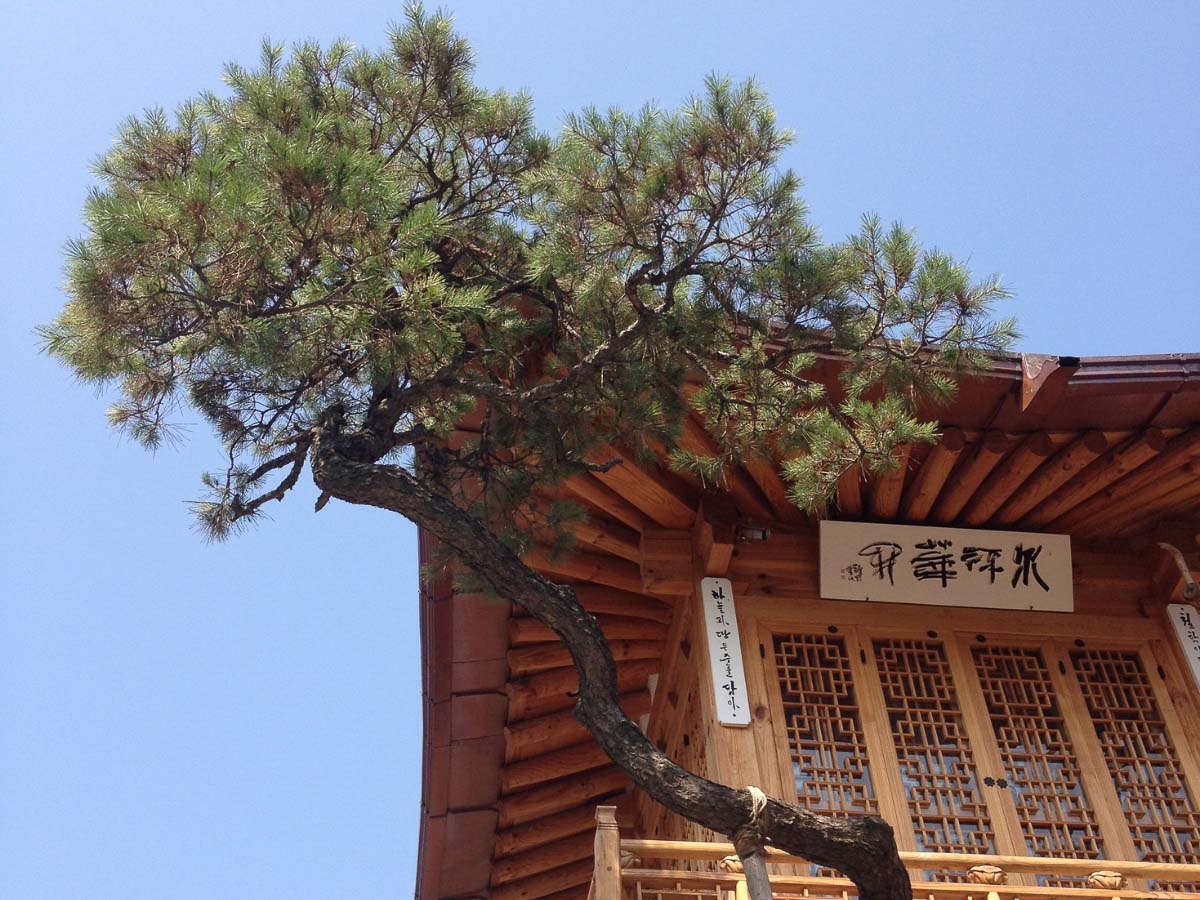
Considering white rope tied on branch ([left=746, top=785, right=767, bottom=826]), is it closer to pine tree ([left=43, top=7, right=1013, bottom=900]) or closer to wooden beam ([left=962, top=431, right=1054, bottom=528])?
pine tree ([left=43, top=7, right=1013, bottom=900])

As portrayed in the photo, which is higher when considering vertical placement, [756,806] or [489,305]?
[489,305]

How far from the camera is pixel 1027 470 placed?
22.1 feet

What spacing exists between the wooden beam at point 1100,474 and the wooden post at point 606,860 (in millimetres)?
3365

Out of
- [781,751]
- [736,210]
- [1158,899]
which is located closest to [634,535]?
[781,751]

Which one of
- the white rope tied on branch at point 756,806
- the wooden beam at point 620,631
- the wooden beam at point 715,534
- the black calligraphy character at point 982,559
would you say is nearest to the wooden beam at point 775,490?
the wooden beam at point 715,534

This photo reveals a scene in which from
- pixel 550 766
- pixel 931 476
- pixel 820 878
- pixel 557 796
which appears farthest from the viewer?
pixel 557 796

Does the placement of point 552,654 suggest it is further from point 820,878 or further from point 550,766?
point 820,878

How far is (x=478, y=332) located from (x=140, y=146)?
1574mm

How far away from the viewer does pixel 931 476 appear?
6.77m

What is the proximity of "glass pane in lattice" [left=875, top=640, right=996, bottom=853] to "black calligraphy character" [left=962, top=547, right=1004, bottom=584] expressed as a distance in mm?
476

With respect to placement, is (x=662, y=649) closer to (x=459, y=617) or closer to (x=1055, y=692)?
(x=459, y=617)

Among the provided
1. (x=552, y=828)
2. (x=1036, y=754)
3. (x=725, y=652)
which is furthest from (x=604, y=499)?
(x=552, y=828)

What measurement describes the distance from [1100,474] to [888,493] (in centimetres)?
113

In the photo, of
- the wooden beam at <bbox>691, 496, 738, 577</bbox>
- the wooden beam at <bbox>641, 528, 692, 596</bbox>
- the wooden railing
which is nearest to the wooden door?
the wooden beam at <bbox>691, 496, 738, 577</bbox>
